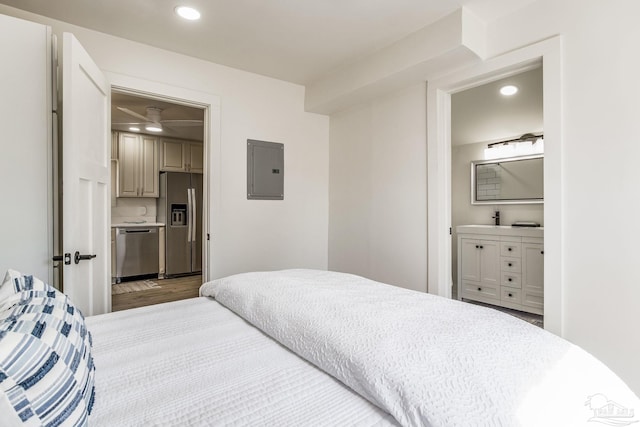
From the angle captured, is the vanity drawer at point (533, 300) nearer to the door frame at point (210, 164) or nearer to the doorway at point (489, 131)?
the doorway at point (489, 131)

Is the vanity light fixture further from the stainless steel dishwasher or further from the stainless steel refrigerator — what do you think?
the stainless steel dishwasher

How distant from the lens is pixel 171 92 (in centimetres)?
275

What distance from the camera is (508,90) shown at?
3168 mm

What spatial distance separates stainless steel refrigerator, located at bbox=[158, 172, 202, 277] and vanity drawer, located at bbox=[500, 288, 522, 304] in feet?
14.6

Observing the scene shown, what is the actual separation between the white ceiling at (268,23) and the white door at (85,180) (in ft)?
1.46

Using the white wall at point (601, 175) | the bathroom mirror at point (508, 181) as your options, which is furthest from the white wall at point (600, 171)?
the bathroom mirror at point (508, 181)

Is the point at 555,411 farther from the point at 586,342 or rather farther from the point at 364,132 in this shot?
the point at 364,132

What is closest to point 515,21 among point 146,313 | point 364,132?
point 364,132

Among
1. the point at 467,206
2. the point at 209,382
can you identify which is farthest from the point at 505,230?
the point at 209,382

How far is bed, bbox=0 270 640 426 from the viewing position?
0.69m

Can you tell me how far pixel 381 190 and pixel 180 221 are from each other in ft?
12.0

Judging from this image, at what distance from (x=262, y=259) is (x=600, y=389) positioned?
278 centimetres

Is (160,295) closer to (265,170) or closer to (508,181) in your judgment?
(265,170)

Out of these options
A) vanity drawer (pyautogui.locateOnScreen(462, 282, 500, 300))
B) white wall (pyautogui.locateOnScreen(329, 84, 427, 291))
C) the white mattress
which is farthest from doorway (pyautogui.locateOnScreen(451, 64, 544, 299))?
the white mattress
